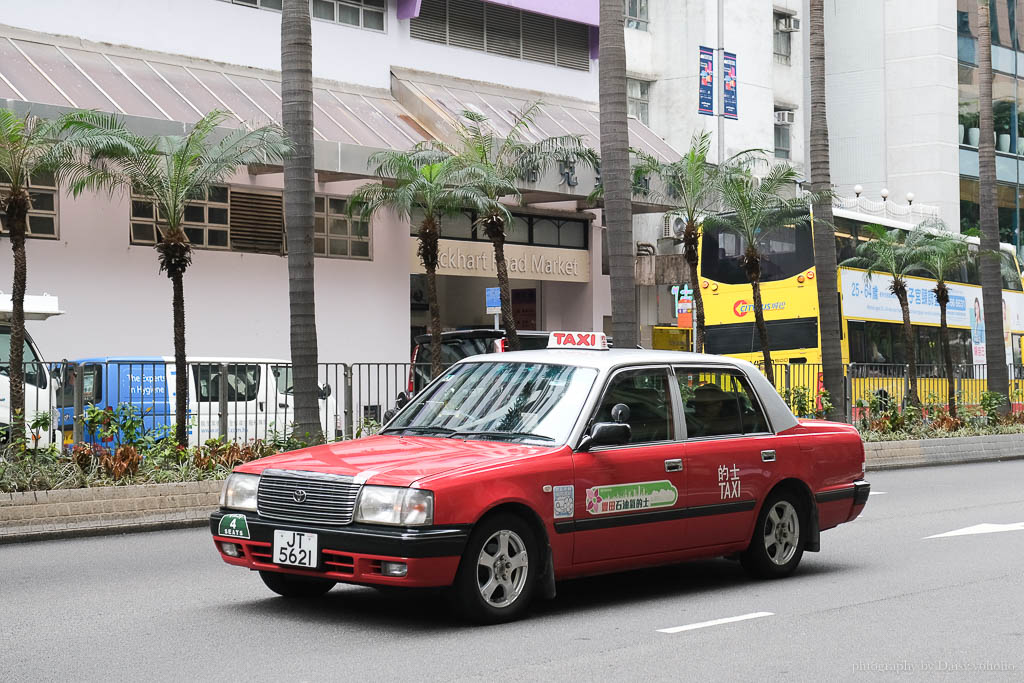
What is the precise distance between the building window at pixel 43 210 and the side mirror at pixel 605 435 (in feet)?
57.1

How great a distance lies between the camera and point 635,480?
27.5 feet

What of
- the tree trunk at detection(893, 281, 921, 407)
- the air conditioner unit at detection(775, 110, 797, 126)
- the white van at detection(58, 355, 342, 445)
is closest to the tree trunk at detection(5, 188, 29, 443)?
the white van at detection(58, 355, 342, 445)

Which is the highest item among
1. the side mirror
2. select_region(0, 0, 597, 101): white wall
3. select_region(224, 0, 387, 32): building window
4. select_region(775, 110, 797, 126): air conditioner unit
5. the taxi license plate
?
select_region(775, 110, 797, 126): air conditioner unit

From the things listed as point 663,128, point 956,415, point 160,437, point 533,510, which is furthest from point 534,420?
point 663,128

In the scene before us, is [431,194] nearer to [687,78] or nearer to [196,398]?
[196,398]

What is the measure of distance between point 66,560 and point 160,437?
4260mm

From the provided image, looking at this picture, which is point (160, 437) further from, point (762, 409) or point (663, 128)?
point (663, 128)

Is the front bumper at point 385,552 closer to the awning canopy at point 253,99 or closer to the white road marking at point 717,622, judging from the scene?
the white road marking at point 717,622

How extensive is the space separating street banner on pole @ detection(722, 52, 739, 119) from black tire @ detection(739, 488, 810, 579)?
3242cm

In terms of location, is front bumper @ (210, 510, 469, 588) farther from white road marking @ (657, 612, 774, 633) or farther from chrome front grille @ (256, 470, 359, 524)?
white road marking @ (657, 612, 774, 633)

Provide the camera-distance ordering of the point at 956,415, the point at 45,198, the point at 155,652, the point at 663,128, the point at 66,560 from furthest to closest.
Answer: the point at 663,128
the point at 956,415
the point at 45,198
the point at 66,560
the point at 155,652

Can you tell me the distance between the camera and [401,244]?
98.1 feet

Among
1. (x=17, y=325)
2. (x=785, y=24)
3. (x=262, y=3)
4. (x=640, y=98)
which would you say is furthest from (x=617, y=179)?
(x=785, y=24)

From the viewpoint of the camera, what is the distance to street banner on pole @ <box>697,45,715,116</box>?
40.0 meters
